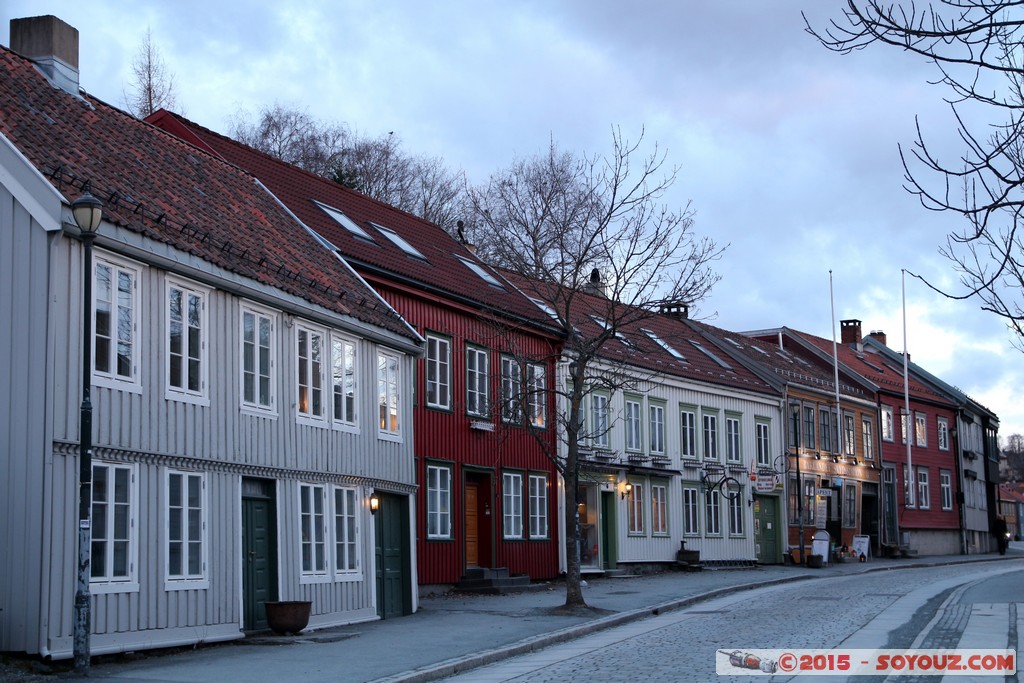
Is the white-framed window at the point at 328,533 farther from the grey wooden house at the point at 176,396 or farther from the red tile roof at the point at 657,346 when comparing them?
the red tile roof at the point at 657,346

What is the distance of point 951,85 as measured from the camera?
8344 mm

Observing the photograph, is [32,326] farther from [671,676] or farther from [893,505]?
[893,505]

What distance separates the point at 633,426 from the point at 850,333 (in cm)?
2875

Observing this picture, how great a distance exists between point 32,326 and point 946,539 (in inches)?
2006

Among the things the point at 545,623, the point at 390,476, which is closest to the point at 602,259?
the point at 390,476

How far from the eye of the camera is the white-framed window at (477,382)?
93.2 feet

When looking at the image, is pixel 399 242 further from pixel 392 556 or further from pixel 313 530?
pixel 313 530

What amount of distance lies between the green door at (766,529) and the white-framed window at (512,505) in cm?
1450

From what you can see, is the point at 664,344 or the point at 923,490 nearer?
the point at 664,344

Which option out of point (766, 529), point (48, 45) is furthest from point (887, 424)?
point (48, 45)

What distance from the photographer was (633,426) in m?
36.2

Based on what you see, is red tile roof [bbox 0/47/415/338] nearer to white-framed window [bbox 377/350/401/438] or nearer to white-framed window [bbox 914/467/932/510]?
white-framed window [bbox 377/350/401/438]

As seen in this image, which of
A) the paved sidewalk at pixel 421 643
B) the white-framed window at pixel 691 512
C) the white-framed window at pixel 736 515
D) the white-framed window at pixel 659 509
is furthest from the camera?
the white-framed window at pixel 736 515

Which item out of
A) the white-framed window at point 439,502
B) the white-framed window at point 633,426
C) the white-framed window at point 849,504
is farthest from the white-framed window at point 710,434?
the white-framed window at point 439,502
